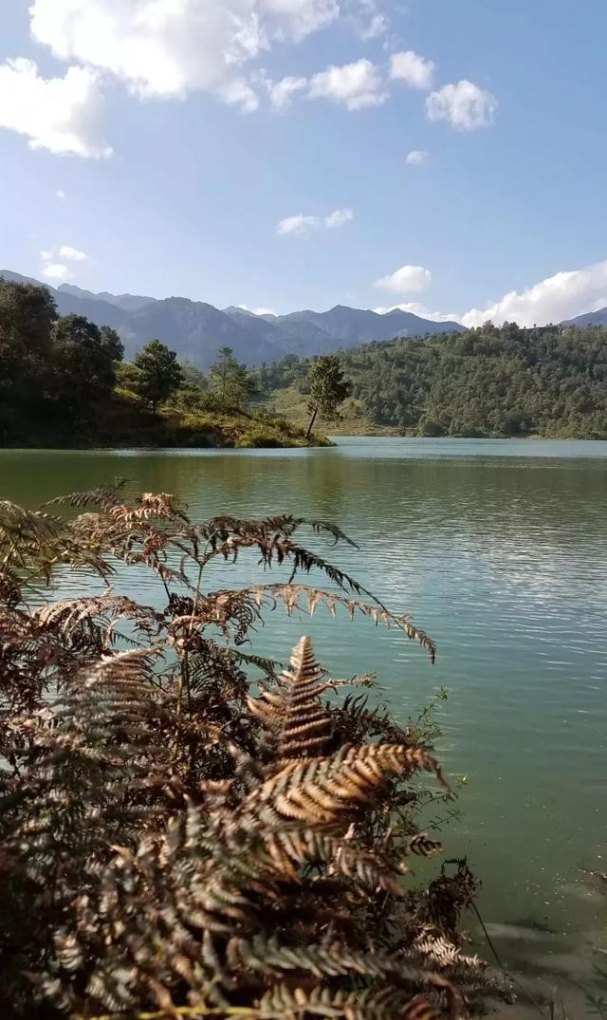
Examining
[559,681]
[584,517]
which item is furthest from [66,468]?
[559,681]

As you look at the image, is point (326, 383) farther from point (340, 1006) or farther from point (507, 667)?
point (340, 1006)

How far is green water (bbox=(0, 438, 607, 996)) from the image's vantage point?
447cm

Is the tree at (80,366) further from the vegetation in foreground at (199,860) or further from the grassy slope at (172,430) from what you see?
the vegetation in foreground at (199,860)

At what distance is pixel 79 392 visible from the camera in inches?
2756

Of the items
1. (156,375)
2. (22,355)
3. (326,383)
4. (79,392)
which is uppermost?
(326,383)

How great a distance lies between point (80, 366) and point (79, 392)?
2642 millimetres

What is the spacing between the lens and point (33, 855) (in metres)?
1.93

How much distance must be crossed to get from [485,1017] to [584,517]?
24077 mm

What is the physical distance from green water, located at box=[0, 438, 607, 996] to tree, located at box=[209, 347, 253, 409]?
7302 centimetres

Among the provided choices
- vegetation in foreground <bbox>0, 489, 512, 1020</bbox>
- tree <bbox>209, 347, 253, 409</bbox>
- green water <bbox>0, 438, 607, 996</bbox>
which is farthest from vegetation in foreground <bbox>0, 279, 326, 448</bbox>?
vegetation in foreground <bbox>0, 489, 512, 1020</bbox>

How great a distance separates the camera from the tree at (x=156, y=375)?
77812 mm

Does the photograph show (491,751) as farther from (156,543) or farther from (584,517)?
(584,517)

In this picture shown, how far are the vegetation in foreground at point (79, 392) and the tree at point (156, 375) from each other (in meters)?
0.11

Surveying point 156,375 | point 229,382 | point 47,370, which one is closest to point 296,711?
point 47,370
